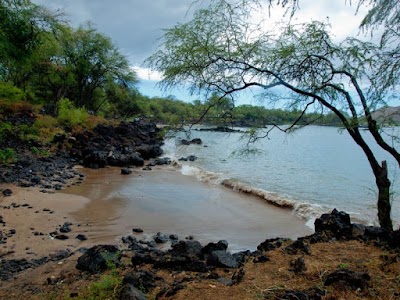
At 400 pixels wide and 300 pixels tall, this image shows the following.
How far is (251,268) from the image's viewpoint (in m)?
5.11

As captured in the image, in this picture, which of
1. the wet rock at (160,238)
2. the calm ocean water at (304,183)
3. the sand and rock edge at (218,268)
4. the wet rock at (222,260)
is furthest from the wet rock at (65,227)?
the wet rock at (222,260)

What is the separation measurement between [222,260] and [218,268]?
17 cm

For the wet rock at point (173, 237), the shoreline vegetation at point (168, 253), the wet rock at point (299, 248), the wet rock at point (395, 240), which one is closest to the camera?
the shoreline vegetation at point (168, 253)

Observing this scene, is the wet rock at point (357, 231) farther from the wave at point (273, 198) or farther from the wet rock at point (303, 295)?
the wave at point (273, 198)

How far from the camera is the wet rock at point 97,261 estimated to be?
5746mm

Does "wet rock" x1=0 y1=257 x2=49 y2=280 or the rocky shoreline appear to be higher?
the rocky shoreline

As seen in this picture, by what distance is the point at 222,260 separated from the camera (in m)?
5.48

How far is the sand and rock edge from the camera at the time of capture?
400cm

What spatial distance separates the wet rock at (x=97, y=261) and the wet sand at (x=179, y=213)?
239 cm

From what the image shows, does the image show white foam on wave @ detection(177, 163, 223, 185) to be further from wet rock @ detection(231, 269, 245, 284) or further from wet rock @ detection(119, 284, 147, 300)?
wet rock @ detection(119, 284, 147, 300)

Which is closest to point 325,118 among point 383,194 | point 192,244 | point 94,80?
point 383,194

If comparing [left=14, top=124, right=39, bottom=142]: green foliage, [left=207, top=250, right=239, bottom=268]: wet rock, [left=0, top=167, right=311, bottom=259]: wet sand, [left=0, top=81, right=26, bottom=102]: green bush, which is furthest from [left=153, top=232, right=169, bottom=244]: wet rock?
[left=0, top=81, right=26, bottom=102]: green bush

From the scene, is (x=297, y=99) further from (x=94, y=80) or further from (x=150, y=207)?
(x=94, y=80)

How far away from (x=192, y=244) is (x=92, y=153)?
15762 millimetres
